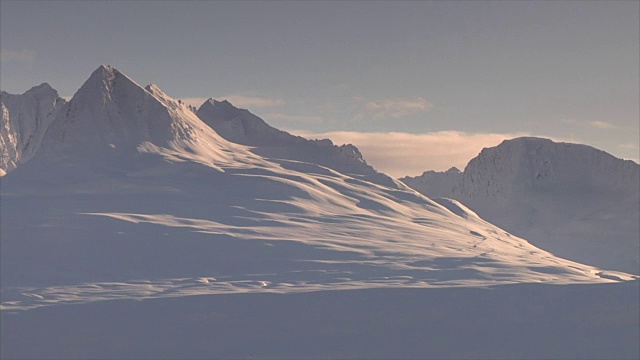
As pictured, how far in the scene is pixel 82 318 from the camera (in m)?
22.0

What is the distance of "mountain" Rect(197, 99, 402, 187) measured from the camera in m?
61.9

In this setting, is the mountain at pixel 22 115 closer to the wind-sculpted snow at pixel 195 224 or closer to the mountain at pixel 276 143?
the mountain at pixel 276 143

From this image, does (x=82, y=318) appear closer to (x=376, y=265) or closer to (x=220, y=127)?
(x=376, y=265)

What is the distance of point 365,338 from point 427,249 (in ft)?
52.3

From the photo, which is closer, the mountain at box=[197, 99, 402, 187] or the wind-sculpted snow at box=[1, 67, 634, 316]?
the wind-sculpted snow at box=[1, 67, 634, 316]

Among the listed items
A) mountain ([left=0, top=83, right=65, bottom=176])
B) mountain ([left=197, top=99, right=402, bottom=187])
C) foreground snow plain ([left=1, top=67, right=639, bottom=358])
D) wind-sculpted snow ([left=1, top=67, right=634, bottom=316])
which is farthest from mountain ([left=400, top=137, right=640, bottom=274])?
mountain ([left=0, top=83, right=65, bottom=176])

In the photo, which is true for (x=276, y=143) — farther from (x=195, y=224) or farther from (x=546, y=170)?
(x=546, y=170)

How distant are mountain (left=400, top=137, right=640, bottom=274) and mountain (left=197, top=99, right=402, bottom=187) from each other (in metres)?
49.9

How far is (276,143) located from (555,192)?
232 feet

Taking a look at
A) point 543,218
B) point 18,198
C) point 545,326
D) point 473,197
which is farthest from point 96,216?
point 473,197

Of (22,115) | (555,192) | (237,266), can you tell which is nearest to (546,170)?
(555,192)

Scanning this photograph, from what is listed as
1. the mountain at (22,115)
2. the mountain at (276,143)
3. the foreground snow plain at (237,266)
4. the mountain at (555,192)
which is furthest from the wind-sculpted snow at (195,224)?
the mountain at (555,192)

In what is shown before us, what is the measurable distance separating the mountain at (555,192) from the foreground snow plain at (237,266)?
6258 cm

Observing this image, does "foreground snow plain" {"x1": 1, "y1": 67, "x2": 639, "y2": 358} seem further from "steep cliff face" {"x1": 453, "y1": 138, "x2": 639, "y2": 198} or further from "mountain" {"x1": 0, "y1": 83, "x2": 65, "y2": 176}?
"steep cliff face" {"x1": 453, "y1": 138, "x2": 639, "y2": 198}
